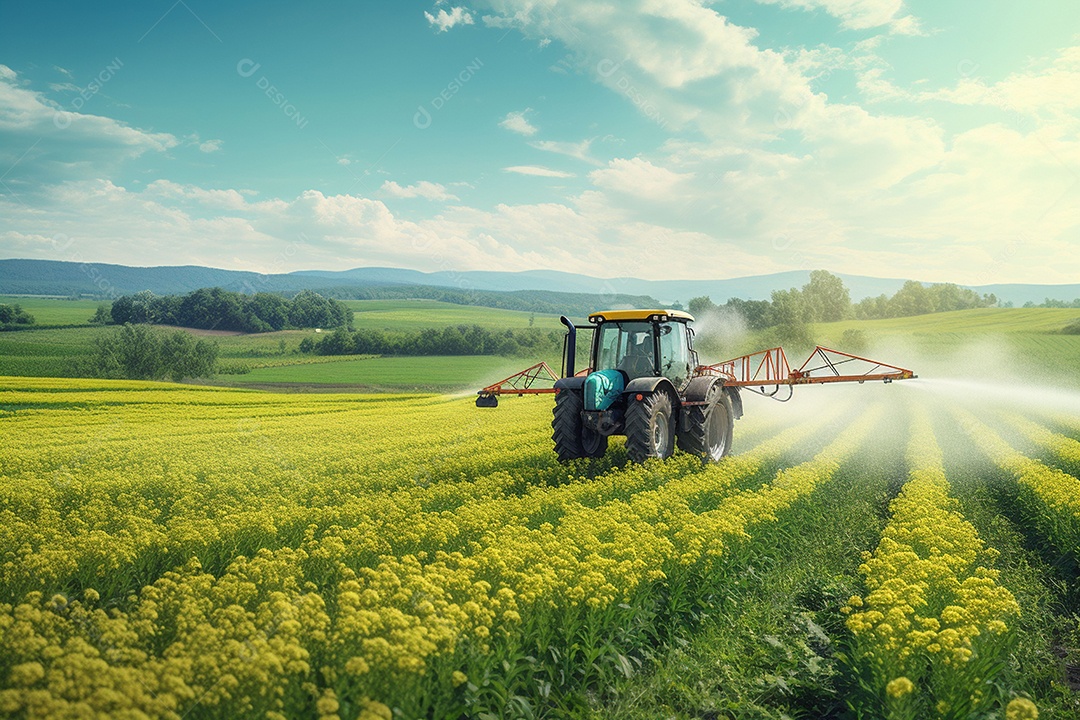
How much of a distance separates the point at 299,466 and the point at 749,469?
30.7 ft

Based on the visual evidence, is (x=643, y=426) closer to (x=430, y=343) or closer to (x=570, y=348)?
(x=570, y=348)

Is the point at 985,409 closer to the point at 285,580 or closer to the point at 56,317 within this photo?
the point at 285,580

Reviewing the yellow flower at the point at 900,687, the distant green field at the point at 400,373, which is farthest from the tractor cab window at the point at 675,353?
the distant green field at the point at 400,373

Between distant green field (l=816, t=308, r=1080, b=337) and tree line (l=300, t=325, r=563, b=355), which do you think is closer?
tree line (l=300, t=325, r=563, b=355)

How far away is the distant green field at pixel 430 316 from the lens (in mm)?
103875

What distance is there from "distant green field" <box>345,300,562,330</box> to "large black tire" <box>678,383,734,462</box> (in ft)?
257

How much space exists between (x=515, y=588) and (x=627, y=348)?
8.46 meters

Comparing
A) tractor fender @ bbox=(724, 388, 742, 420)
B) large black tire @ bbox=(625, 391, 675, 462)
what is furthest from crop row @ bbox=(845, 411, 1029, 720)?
tractor fender @ bbox=(724, 388, 742, 420)

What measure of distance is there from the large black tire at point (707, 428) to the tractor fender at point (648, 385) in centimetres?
83

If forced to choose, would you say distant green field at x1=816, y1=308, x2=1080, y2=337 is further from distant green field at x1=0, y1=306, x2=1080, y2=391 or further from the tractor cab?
the tractor cab

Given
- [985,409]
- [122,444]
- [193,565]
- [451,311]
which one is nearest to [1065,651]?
[193,565]

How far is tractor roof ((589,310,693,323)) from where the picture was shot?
533 inches

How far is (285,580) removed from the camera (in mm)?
6285

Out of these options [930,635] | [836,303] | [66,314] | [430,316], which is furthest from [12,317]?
[836,303]
